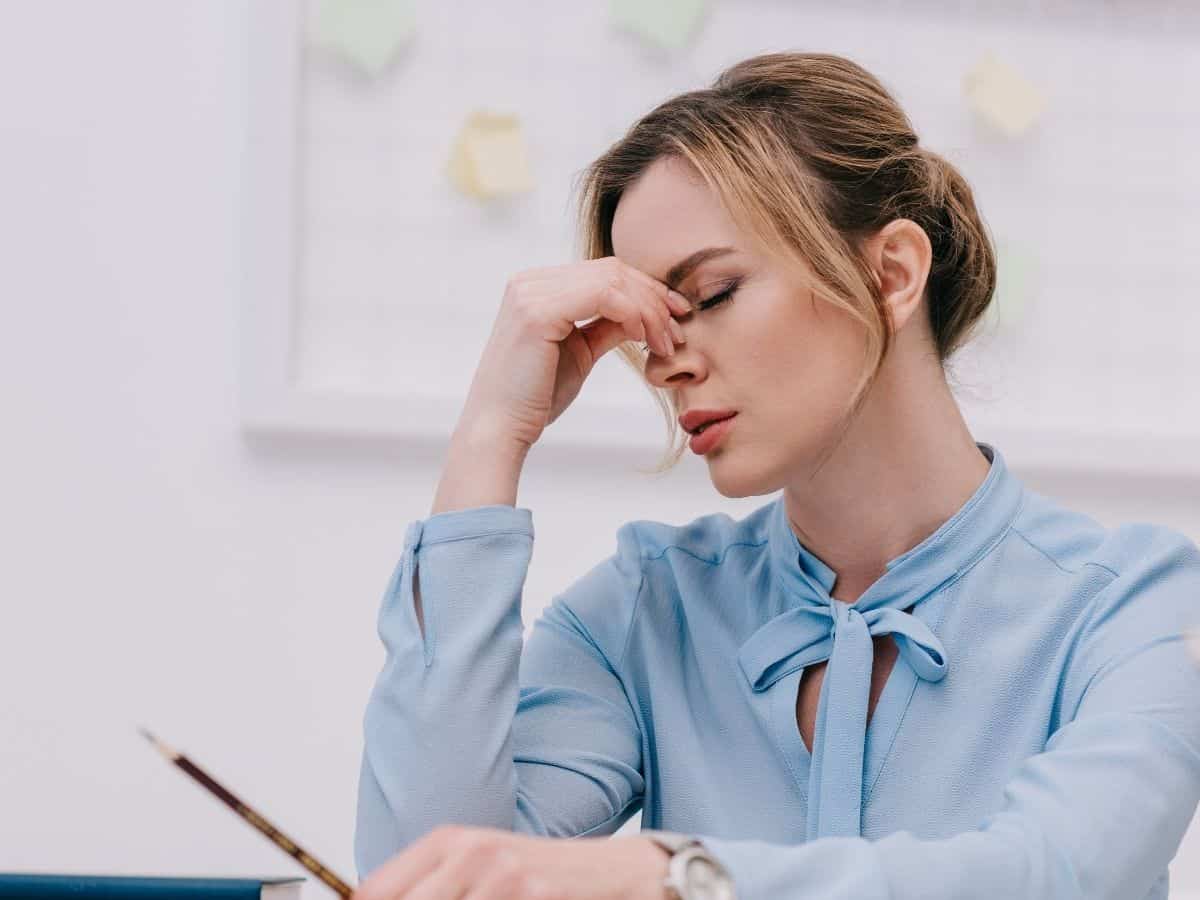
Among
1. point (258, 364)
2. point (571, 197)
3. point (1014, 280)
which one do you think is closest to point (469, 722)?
point (258, 364)

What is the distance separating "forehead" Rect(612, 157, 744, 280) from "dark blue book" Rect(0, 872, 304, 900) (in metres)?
0.57

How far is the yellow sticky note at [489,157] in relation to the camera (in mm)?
1645

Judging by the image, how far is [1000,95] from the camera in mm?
1765

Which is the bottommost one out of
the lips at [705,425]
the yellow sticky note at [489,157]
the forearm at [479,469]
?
the forearm at [479,469]

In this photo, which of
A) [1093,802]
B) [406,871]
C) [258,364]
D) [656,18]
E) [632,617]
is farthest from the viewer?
[656,18]

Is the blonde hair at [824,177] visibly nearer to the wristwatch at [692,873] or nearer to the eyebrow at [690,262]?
the eyebrow at [690,262]

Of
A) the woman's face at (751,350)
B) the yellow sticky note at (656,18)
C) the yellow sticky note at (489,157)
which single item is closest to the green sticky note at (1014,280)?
the yellow sticky note at (656,18)

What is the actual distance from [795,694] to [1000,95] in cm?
96

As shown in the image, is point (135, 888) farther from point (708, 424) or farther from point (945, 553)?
point (945, 553)

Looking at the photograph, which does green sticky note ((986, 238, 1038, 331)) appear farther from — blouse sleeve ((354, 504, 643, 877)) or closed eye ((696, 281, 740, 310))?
blouse sleeve ((354, 504, 643, 877))

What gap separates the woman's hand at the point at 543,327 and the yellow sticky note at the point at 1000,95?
0.81 m

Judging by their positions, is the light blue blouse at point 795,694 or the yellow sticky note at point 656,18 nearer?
the light blue blouse at point 795,694

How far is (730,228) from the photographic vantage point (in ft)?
3.60

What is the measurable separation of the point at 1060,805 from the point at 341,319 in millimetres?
1021
